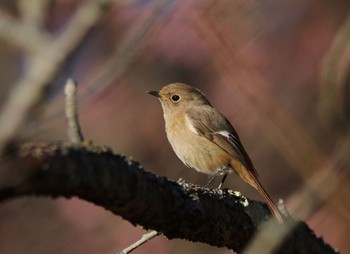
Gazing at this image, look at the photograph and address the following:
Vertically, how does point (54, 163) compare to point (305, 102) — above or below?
above

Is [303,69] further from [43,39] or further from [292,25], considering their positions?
[43,39]

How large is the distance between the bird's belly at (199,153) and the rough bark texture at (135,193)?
1406 millimetres

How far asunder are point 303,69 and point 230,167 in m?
1.33

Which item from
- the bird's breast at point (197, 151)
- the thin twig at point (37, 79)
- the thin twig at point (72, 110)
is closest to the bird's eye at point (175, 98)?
the bird's breast at point (197, 151)

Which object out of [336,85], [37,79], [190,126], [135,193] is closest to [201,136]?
[190,126]

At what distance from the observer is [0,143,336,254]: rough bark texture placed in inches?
70.2

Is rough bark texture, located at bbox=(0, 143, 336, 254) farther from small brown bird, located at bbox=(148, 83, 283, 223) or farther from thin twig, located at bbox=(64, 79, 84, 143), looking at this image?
small brown bird, located at bbox=(148, 83, 283, 223)

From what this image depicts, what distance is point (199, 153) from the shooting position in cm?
479

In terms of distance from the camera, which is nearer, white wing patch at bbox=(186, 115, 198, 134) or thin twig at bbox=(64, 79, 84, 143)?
thin twig at bbox=(64, 79, 84, 143)

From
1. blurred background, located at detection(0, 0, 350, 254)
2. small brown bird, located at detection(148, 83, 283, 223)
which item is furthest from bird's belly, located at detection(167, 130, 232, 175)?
blurred background, located at detection(0, 0, 350, 254)

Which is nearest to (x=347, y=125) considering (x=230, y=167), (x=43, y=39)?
(x=43, y=39)

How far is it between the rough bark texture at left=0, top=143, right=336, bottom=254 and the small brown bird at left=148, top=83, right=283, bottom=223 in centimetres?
130

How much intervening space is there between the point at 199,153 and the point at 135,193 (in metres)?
2.61

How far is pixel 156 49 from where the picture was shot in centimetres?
604
